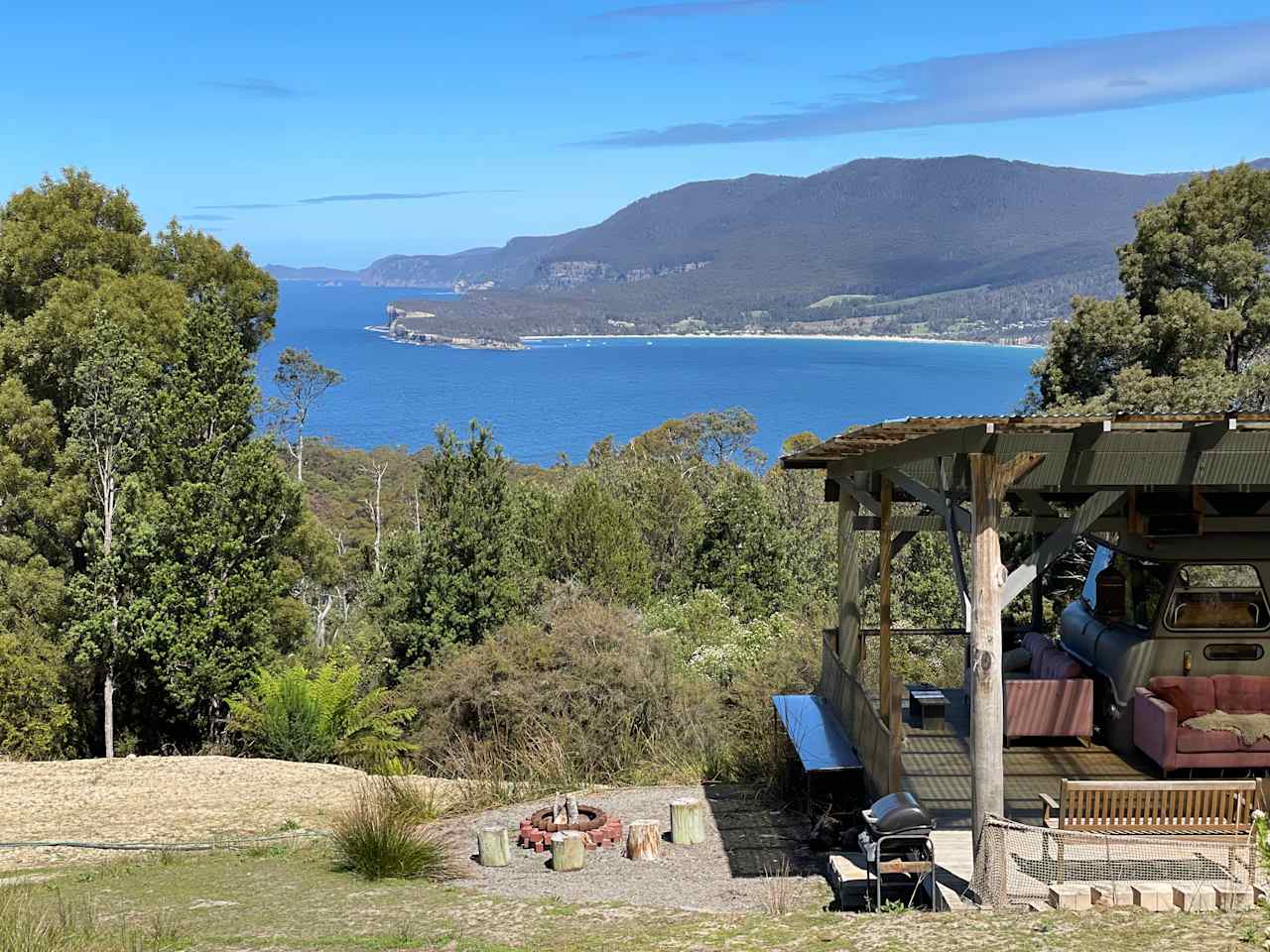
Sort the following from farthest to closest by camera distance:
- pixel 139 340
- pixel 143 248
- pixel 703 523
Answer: pixel 703 523, pixel 143 248, pixel 139 340

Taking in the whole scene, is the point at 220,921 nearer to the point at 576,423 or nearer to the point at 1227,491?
the point at 1227,491

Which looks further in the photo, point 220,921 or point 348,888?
point 348,888

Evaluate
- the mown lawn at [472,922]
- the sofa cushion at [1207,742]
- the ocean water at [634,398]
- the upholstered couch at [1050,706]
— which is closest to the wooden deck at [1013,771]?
the upholstered couch at [1050,706]

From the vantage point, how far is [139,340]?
2369 cm

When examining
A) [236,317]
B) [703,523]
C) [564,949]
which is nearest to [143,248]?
[236,317]

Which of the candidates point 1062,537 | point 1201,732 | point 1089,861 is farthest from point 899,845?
point 1201,732

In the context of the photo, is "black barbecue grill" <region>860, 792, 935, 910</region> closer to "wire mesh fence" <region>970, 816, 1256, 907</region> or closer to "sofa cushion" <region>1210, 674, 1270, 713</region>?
"wire mesh fence" <region>970, 816, 1256, 907</region>

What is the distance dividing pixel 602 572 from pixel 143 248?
1191 cm

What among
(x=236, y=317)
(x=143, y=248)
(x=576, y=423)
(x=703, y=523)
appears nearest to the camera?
(x=143, y=248)

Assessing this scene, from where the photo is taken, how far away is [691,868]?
9906 millimetres

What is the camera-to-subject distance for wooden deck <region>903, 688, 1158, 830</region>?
8695mm

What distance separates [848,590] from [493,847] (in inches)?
163

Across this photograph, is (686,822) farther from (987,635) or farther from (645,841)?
(987,635)

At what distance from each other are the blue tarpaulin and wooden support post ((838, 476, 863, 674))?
552mm
